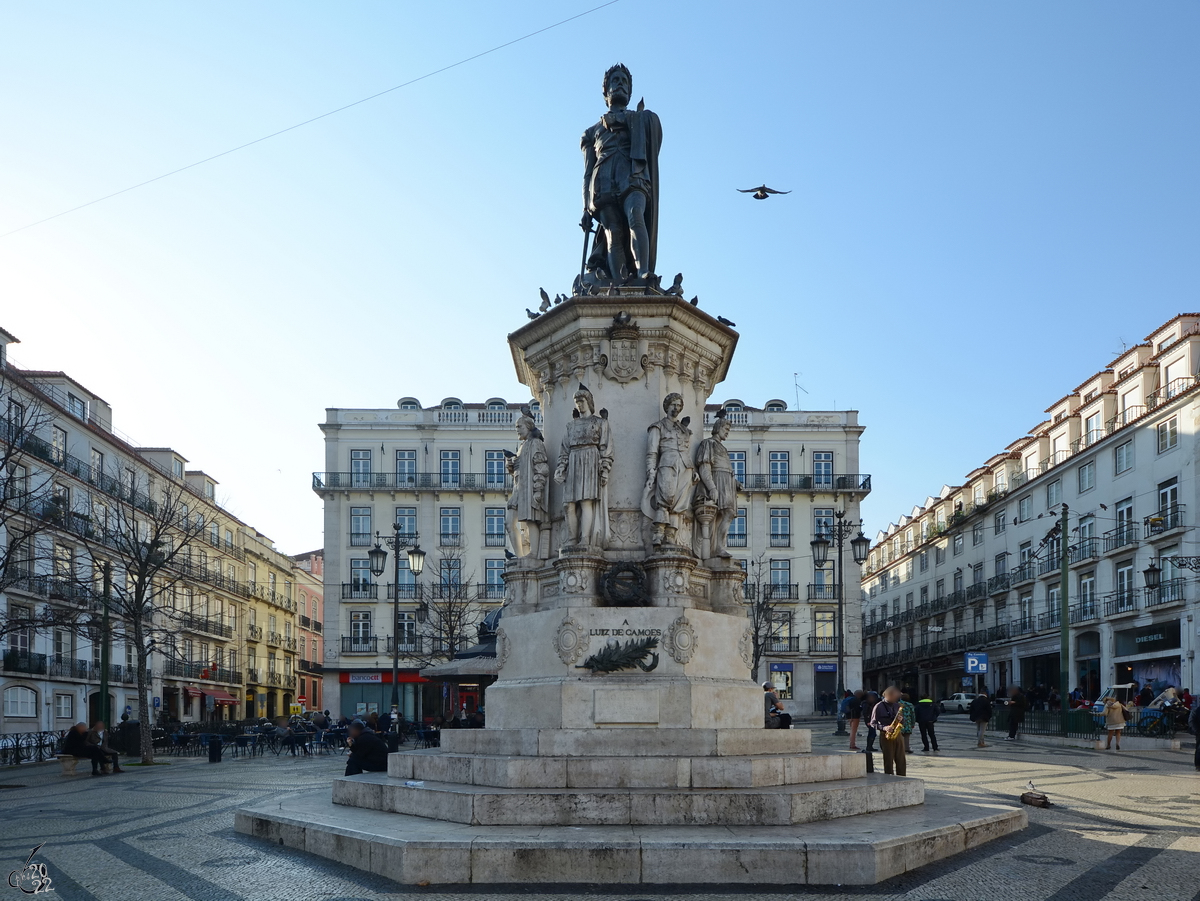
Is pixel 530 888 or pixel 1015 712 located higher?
pixel 530 888

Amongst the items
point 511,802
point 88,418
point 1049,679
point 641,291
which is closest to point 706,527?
point 641,291

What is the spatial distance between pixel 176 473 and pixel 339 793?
176ft

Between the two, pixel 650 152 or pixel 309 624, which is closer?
pixel 650 152

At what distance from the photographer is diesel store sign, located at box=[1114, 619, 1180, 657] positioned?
4081 cm

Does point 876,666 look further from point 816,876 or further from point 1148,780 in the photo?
point 816,876

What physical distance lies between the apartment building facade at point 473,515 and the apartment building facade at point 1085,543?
8.56 m

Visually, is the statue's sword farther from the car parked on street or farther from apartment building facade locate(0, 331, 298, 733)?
the car parked on street

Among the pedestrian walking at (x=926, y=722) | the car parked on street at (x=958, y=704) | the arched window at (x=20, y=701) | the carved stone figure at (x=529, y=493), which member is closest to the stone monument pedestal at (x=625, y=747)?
the carved stone figure at (x=529, y=493)

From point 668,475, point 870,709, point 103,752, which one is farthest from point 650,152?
point 103,752

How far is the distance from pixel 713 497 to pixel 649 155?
4227 millimetres

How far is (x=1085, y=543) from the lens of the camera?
48.3 metres

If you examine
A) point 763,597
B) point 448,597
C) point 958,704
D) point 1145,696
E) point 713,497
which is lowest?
point 958,704

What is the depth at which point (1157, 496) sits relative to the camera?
42250mm

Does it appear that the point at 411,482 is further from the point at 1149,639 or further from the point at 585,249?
the point at 585,249
